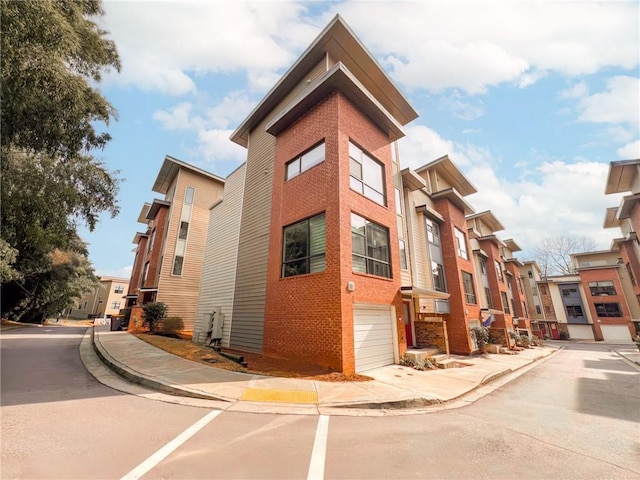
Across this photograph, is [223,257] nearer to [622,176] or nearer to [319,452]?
[319,452]

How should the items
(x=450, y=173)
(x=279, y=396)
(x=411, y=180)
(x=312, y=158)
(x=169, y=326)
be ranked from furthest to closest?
(x=450, y=173) → (x=169, y=326) → (x=411, y=180) → (x=312, y=158) → (x=279, y=396)

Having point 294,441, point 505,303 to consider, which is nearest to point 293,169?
point 294,441

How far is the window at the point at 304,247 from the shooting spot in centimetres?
994

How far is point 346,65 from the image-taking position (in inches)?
497

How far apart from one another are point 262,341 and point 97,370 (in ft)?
17.1

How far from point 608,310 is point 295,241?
170ft

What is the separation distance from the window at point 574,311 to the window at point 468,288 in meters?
36.4

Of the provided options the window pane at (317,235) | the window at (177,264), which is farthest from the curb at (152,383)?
the window at (177,264)

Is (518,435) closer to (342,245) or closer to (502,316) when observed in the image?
(342,245)

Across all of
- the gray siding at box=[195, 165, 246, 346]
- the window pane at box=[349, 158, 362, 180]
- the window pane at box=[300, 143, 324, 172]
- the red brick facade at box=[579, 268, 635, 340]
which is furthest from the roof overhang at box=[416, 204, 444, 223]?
the red brick facade at box=[579, 268, 635, 340]

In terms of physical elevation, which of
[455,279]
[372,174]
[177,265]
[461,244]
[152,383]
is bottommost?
[152,383]

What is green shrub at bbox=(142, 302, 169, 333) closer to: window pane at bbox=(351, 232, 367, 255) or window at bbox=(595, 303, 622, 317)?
window pane at bbox=(351, 232, 367, 255)

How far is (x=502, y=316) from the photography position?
23.6m

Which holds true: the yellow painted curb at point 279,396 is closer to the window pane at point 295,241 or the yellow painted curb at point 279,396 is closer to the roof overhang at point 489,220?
the window pane at point 295,241
